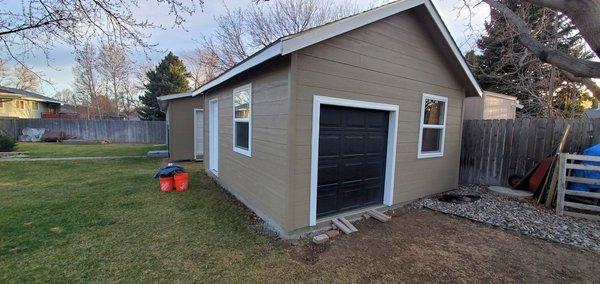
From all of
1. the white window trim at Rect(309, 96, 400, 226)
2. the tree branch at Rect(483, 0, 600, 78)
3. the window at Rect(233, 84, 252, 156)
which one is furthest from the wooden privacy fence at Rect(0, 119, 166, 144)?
the tree branch at Rect(483, 0, 600, 78)

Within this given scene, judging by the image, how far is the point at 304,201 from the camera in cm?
417

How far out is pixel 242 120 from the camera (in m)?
5.73

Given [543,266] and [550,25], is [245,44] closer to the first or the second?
[550,25]

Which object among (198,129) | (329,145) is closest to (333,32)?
(329,145)

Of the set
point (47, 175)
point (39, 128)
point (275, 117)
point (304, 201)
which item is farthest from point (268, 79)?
point (39, 128)

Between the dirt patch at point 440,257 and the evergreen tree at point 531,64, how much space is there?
28.2 ft

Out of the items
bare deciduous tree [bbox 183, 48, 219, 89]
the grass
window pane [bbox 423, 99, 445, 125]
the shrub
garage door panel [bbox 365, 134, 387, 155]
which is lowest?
the grass

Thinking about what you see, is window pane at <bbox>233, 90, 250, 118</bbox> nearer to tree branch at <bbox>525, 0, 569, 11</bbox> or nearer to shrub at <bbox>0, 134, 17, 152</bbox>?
tree branch at <bbox>525, 0, 569, 11</bbox>

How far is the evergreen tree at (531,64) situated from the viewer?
422 inches

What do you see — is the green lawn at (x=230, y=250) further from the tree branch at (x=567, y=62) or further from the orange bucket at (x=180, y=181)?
the tree branch at (x=567, y=62)

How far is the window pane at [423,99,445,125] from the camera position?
6102 mm

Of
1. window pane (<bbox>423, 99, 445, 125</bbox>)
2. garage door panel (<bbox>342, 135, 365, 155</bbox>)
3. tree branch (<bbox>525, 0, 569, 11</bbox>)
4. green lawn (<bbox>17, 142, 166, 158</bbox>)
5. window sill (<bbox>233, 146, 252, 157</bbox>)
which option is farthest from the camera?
green lawn (<bbox>17, 142, 166, 158</bbox>)

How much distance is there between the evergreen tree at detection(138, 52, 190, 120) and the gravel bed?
933 inches

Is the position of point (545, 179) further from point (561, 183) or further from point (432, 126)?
point (432, 126)
